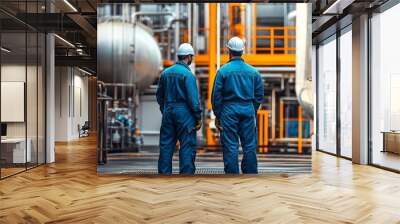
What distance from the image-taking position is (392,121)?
Answer: 5.68 meters

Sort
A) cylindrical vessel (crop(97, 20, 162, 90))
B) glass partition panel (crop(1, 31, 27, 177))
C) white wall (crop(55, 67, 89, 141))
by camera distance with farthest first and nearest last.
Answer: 1. white wall (crop(55, 67, 89, 141))
2. glass partition panel (crop(1, 31, 27, 177))
3. cylindrical vessel (crop(97, 20, 162, 90))

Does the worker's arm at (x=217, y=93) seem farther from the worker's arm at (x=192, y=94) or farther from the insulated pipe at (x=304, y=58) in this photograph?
the insulated pipe at (x=304, y=58)

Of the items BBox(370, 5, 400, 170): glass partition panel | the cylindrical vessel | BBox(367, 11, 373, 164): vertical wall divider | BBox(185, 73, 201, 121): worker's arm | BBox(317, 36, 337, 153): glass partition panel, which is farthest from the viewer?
BBox(317, 36, 337, 153): glass partition panel

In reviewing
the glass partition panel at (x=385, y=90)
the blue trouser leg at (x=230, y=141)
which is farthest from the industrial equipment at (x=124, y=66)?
the glass partition panel at (x=385, y=90)

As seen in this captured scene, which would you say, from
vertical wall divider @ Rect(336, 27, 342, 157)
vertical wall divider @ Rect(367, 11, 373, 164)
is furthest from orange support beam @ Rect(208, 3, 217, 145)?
vertical wall divider @ Rect(336, 27, 342, 157)

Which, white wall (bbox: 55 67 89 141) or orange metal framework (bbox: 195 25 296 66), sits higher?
orange metal framework (bbox: 195 25 296 66)

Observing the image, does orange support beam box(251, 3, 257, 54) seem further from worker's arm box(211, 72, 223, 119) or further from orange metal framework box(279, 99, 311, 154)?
orange metal framework box(279, 99, 311, 154)

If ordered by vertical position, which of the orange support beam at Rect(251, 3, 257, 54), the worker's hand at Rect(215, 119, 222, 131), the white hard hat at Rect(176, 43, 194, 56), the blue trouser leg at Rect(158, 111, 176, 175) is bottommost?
the blue trouser leg at Rect(158, 111, 176, 175)

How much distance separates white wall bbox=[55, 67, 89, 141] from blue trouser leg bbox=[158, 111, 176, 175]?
5.32ft

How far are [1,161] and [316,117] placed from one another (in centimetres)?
645

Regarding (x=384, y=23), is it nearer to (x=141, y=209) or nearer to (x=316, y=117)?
(x=316, y=117)

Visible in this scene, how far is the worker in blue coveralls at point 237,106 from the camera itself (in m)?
4.87

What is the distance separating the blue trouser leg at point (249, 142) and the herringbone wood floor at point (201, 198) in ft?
0.52

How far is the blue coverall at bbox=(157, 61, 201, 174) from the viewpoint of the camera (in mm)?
4859
